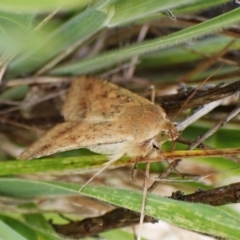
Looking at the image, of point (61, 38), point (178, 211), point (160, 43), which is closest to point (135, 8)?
point (160, 43)

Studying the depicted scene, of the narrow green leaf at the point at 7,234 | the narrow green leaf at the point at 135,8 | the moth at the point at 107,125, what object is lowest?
the narrow green leaf at the point at 7,234

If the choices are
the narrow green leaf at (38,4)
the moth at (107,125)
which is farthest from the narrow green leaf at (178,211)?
the narrow green leaf at (38,4)

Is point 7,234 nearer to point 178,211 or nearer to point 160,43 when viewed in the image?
point 178,211

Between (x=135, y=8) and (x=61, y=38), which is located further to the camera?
(x=61, y=38)

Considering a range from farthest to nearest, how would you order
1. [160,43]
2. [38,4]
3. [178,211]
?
[160,43], [178,211], [38,4]

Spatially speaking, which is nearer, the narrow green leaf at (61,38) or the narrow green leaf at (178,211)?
the narrow green leaf at (178,211)

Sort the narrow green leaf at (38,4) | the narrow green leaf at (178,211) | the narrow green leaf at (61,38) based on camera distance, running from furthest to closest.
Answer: the narrow green leaf at (61,38) → the narrow green leaf at (178,211) → the narrow green leaf at (38,4)

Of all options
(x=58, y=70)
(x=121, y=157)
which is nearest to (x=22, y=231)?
(x=121, y=157)

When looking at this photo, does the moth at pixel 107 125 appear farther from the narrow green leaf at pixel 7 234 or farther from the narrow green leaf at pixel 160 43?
the narrow green leaf at pixel 7 234
